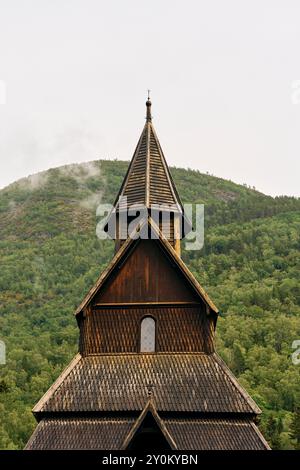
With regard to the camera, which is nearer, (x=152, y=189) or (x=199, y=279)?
(x=152, y=189)

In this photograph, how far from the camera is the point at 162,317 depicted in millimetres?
21953

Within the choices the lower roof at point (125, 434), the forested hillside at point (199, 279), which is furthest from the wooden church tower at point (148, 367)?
the forested hillside at point (199, 279)

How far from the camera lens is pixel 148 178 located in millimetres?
23938

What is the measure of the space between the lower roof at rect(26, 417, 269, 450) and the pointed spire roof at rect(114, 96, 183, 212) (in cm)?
642

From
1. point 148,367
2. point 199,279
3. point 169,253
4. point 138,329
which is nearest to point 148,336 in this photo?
point 138,329

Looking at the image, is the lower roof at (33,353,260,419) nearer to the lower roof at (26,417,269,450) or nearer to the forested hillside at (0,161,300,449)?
the lower roof at (26,417,269,450)

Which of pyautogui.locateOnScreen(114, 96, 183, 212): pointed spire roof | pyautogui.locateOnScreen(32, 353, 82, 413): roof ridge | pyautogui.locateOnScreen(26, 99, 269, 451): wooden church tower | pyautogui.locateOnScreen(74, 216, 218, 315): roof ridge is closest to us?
pyautogui.locateOnScreen(26, 99, 269, 451): wooden church tower

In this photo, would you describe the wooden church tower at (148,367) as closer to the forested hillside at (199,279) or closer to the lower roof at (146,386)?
the lower roof at (146,386)

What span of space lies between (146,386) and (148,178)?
21.2 ft

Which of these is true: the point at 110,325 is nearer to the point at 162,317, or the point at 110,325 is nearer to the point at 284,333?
the point at 162,317

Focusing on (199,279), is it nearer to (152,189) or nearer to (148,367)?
(152,189)

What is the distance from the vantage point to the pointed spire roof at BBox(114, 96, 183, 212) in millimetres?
23672

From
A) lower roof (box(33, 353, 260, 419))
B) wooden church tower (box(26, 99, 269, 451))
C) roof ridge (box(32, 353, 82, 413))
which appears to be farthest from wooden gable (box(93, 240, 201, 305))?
roof ridge (box(32, 353, 82, 413))
